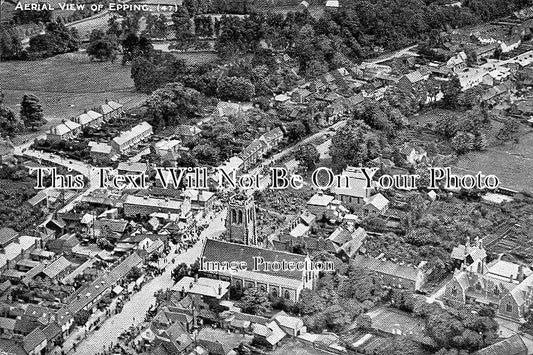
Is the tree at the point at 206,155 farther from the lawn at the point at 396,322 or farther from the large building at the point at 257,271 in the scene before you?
the lawn at the point at 396,322

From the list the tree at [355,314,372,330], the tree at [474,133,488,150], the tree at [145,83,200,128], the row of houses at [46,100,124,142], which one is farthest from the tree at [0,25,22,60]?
the tree at [355,314,372,330]

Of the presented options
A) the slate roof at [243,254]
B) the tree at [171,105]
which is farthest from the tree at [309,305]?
the tree at [171,105]

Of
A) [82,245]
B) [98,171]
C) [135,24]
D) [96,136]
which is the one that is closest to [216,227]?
[82,245]

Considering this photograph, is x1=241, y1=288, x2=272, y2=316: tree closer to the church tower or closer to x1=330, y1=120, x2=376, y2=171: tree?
the church tower

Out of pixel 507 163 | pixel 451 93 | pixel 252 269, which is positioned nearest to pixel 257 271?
pixel 252 269

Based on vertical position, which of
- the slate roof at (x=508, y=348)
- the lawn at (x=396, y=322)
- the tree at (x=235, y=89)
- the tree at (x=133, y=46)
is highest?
the tree at (x=133, y=46)

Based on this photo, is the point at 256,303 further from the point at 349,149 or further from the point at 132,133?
the point at 132,133

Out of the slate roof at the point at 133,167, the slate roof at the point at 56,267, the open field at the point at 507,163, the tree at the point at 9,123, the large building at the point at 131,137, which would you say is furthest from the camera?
the tree at the point at 9,123
